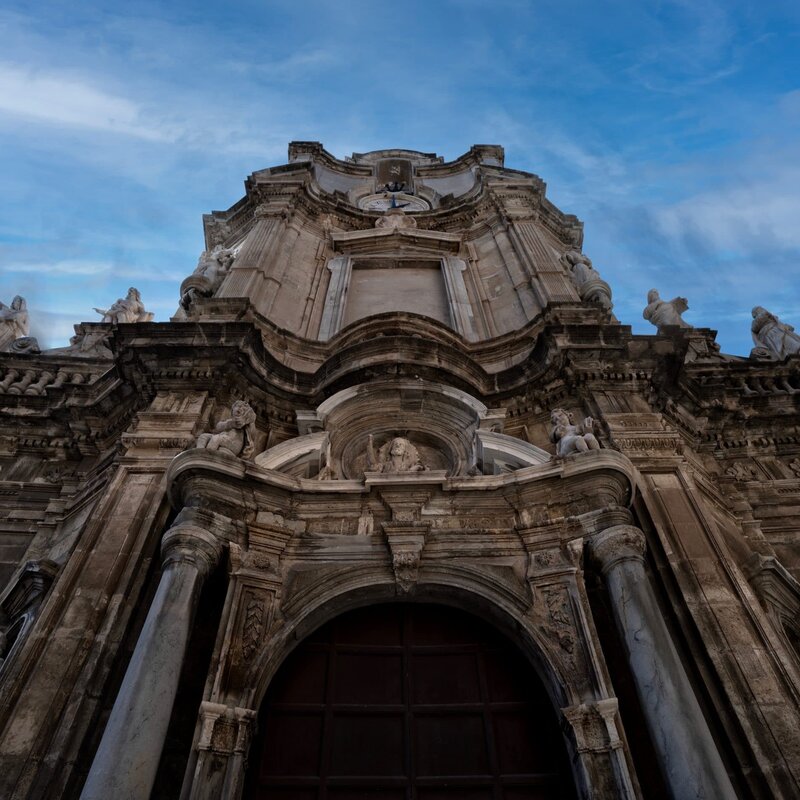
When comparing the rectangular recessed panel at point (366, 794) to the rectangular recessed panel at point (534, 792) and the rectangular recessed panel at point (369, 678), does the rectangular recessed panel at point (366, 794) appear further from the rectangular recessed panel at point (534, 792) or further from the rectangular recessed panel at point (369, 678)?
the rectangular recessed panel at point (534, 792)

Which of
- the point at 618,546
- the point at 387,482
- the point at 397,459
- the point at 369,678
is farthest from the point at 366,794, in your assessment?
the point at 397,459

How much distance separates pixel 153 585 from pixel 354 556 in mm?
1992

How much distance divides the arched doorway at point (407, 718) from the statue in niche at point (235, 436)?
2223 millimetres

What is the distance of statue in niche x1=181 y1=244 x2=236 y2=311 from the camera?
12062mm

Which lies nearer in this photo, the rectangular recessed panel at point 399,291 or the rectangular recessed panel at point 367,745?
the rectangular recessed panel at point 367,745

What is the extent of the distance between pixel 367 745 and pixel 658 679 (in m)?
2.64

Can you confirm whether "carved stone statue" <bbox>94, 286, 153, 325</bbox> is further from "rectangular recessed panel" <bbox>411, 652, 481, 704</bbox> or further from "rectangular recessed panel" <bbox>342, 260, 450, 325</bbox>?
"rectangular recessed panel" <bbox>411, 652, 481, 704</bbox>

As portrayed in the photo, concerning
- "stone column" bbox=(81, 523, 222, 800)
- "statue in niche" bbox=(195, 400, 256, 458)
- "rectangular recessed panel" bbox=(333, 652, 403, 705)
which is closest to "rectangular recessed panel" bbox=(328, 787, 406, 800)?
"rectangular recessed panel" bbox=(333, 652, 403, 705)

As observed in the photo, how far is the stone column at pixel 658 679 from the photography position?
4.47 m

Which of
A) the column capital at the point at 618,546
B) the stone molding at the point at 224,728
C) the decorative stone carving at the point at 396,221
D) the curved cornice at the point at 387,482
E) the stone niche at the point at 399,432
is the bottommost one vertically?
the stone molding at the point at 224,728

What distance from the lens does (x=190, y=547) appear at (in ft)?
19.5

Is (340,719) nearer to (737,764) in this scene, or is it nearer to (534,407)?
(737,764)

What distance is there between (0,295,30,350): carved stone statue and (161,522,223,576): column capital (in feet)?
29.4

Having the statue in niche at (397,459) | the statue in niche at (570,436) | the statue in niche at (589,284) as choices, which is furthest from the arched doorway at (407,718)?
the statue in niche at (589,284)
